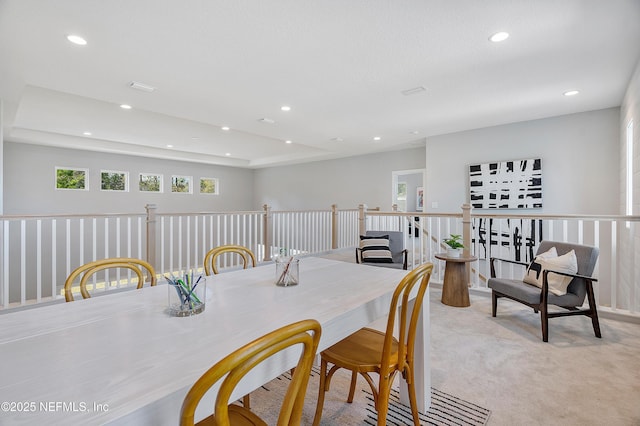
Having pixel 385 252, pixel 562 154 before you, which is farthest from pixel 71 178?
pixel 562 154

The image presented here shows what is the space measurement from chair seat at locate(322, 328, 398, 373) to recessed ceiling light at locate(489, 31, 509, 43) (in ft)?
8.15

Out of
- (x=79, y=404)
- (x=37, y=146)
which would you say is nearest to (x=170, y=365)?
(x=79, y=404)

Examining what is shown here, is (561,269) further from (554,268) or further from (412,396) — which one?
(412,396)

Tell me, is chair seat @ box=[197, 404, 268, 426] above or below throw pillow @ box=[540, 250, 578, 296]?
below

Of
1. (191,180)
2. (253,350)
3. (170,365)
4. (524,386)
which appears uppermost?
(191,180)

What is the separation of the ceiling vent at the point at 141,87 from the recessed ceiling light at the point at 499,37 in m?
3.47

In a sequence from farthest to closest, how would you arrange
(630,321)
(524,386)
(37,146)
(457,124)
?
1. (37,146)
2. (457,124)
3. (630,321)
4. (524,386)

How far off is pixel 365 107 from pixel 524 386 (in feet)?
11.6

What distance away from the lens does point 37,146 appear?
6.82 meters

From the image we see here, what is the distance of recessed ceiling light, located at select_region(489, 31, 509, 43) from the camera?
8.15 feet

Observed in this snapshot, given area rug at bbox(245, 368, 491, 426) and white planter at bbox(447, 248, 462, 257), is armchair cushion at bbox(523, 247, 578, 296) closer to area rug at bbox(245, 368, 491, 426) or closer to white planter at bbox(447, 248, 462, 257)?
white planter at bbox(447, 248, 462, 257)

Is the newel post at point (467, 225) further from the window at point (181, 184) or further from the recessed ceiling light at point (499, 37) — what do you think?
the window at point (181, 184)

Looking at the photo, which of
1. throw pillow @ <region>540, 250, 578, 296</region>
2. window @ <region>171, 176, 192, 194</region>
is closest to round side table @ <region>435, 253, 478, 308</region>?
throw pillow @ <region>540, 250, 578, 296</region>

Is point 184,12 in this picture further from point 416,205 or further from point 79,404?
point 416,205
